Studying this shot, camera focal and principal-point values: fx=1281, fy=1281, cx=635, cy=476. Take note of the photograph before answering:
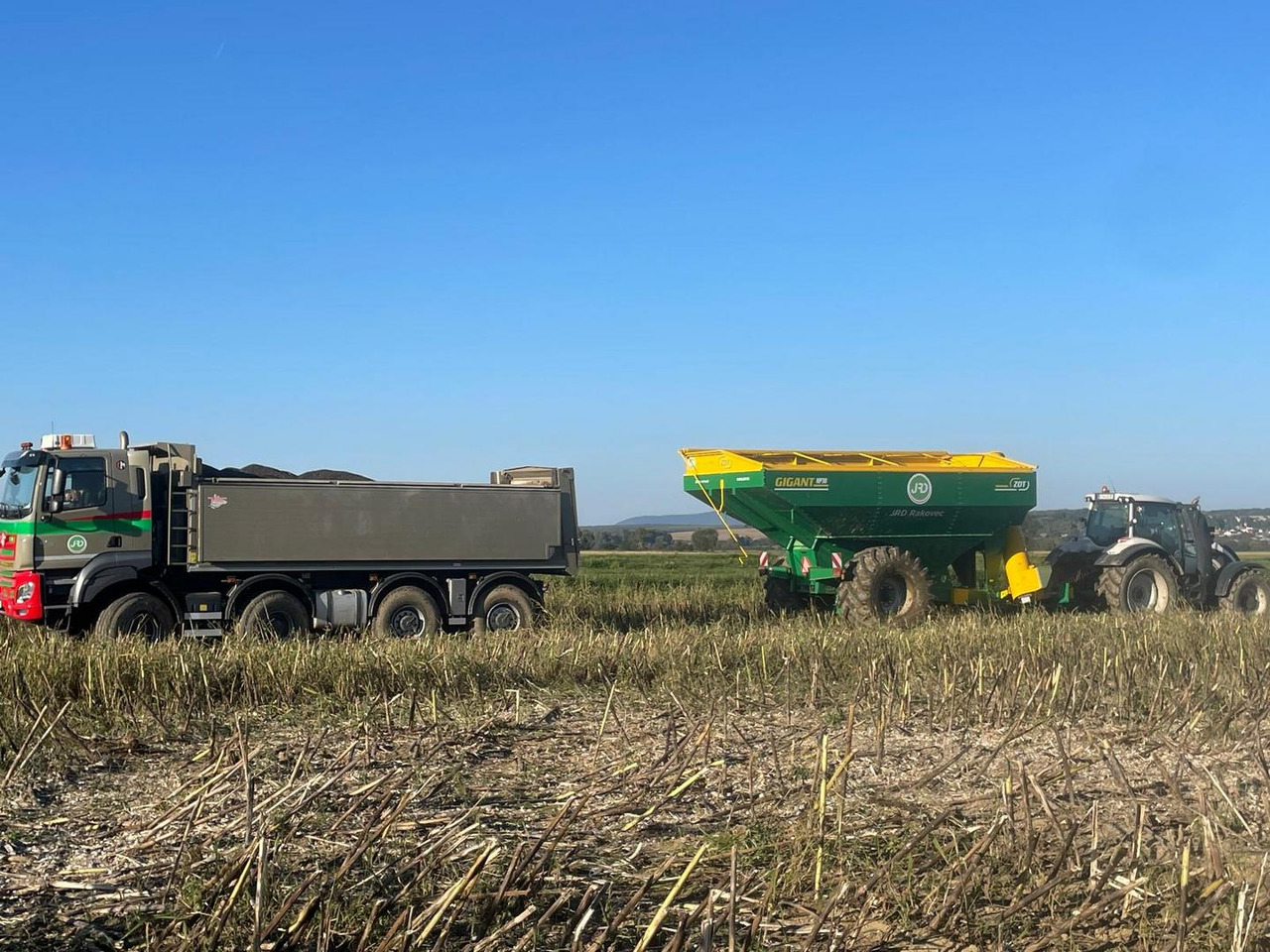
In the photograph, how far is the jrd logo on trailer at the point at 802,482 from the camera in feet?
53.3

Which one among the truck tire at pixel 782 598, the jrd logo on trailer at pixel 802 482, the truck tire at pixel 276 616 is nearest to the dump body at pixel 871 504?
the jrd logo on trailer at pixel 802 482

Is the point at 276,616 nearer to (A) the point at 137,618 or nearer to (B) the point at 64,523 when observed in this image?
(A) the point at 137,618

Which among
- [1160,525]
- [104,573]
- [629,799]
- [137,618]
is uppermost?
[1160,525]

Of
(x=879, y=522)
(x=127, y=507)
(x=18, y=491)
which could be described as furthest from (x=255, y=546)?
(x=879, y=522)

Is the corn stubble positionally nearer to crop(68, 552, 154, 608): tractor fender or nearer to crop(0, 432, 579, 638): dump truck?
crop(68, 552, 154, 608): tractor fender

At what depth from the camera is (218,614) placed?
46.3 feet

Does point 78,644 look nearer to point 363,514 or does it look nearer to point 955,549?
point 363,514

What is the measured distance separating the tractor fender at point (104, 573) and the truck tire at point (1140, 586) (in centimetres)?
1234

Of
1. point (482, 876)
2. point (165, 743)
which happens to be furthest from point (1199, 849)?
point (165, 743)

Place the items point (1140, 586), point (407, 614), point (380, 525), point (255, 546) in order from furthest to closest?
point (1140, 586) < point (407, 614) < point (380, 525) < point (255, 546)

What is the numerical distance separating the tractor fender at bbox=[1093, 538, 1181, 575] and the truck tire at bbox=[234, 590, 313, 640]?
35.2 ft

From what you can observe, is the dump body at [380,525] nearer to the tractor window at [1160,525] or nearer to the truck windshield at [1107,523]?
the truck windshield at [1107,523]

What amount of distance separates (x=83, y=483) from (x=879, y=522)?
9.71 metres

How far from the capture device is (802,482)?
16.4m
